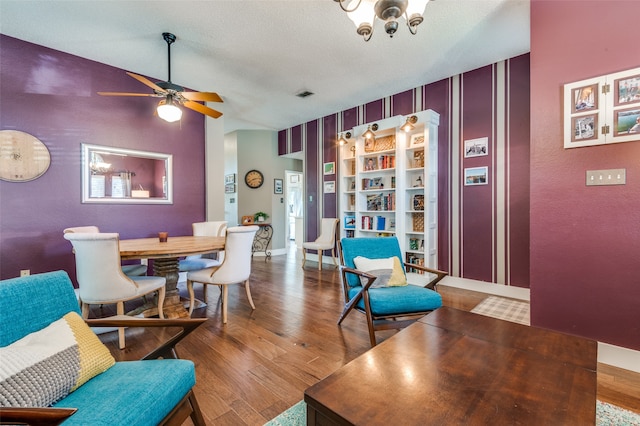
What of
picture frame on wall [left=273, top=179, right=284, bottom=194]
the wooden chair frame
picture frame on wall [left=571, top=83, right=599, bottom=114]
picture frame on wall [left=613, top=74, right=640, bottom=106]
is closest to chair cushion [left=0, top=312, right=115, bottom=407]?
the wooden chair frame

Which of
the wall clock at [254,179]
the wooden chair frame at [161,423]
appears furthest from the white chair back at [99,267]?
the wall clock at [254,179]

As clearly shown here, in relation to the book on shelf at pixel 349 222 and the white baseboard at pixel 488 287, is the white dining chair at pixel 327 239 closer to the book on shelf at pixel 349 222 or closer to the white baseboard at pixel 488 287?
the book on shelf at pixel 349 222

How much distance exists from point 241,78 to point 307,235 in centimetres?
336

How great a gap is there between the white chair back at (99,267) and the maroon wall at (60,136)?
1.64 meters

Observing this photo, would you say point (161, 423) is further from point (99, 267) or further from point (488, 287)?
point (488, 287)

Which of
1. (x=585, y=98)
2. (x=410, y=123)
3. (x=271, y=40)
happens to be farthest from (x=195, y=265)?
(x=585, y=98)

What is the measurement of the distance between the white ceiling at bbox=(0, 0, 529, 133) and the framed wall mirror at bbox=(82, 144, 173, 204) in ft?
2.93

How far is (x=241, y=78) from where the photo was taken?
3.99 m

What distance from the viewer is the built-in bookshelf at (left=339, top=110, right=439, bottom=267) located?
13.1 ft

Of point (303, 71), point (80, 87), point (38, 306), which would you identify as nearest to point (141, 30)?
point (80, 87)

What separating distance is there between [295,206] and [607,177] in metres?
8.49

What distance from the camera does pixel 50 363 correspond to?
3.16ft

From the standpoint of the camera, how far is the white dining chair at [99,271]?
82.8 inches

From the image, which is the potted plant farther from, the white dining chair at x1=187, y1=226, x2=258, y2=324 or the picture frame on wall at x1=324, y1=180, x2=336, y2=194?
the white dining chair at x1=187, y1=226, x2=258, y2=324
